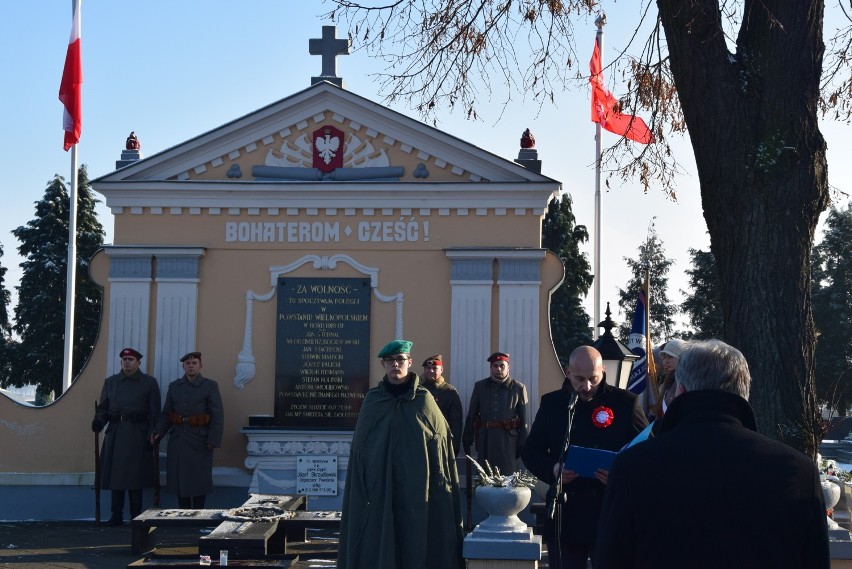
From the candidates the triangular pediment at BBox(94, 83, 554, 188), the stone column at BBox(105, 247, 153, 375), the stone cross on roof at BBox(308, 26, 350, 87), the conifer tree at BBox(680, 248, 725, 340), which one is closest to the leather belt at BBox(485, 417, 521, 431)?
the triangular pediment at BBox(94, 83, 554, 188)

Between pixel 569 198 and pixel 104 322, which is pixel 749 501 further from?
pixel 569 198

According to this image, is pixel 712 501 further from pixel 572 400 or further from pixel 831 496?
pixel 831 496

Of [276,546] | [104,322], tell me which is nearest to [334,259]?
Answer: [104,322]

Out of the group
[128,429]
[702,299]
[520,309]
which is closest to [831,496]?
[520,309]

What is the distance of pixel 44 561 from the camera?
10.6 m

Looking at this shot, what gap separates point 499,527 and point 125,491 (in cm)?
815

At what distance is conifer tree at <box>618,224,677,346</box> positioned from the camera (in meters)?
37.1

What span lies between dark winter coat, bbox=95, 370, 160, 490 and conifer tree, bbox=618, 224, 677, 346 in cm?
2504

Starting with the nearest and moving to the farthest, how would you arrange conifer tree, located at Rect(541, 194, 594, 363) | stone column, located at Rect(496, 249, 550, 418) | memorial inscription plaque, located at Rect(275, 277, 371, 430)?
stone column, located at Rect(496, 249, 550, 418), memorial inscription plaque, located at Rect(275, 277, 371, 430), conifer tree, located at Rect(541, 194, 594, 363)

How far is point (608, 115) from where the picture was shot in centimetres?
941

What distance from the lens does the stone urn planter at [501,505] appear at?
6668mm

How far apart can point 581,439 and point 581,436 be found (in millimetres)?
17

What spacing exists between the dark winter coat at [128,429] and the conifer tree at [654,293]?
82.2 ft

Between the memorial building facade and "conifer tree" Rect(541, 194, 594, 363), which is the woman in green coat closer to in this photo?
the memorial building facade
